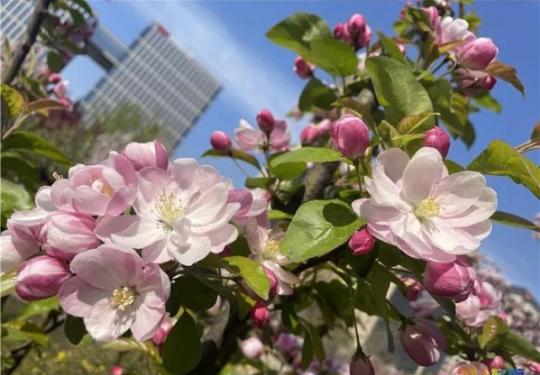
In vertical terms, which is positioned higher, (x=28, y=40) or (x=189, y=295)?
(x=189, y=295)

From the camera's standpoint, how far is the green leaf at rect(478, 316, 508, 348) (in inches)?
42.3

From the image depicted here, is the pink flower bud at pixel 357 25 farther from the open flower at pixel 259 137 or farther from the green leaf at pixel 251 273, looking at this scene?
the green leaf at pixel 251 273

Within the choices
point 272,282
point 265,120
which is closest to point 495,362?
point 272,282

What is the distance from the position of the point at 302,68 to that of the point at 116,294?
0.99 metres

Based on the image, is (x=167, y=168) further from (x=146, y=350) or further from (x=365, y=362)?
(x=146, y=350)

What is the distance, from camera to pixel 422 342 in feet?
2.73

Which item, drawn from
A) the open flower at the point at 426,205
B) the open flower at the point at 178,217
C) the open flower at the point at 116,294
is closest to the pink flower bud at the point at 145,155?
the open flower at the point at 178,217

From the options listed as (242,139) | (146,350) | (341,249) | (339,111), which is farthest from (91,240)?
(339,111)

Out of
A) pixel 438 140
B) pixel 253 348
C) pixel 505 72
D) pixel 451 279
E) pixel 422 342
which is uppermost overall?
pixel 505 72

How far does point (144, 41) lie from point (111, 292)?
6781 centimetres

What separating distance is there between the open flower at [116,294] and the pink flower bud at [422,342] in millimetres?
398

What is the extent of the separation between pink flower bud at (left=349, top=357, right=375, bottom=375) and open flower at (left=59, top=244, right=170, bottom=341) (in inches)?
14.3

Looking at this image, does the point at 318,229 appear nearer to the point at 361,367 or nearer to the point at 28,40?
the point at 361,367

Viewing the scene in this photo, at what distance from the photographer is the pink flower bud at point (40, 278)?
0.59 meters
